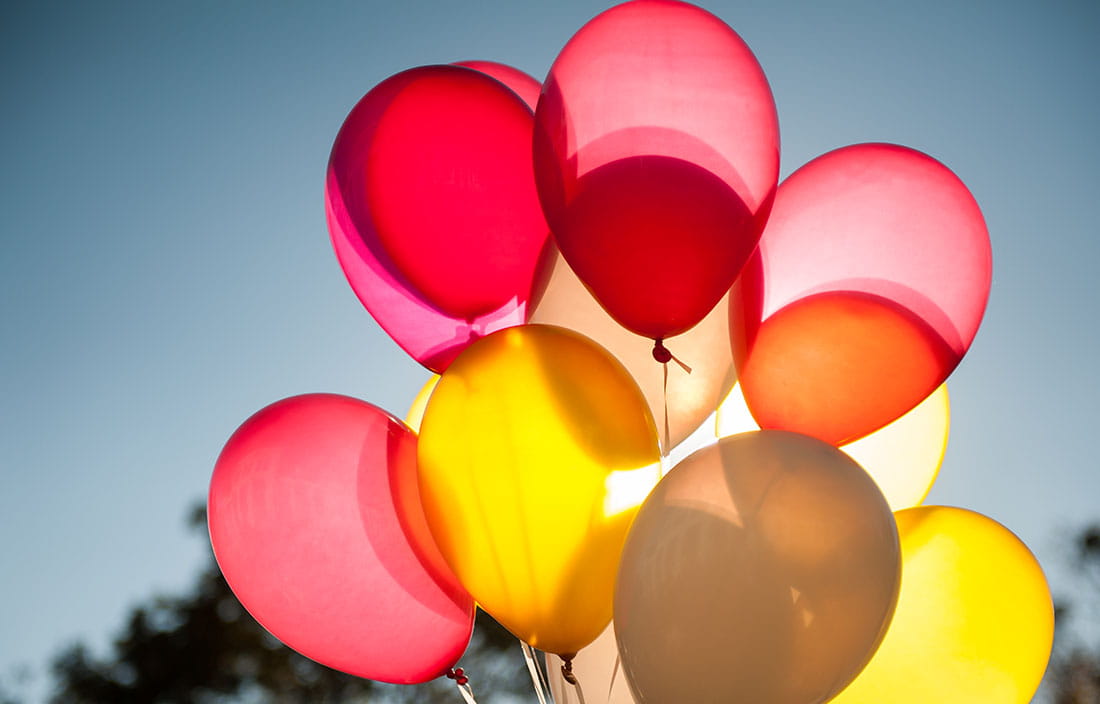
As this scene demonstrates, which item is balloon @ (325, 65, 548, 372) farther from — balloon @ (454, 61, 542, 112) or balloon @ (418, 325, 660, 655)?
balloon @ (454, 61, 542, 112)

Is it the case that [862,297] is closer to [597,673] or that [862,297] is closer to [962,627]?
[962,627]

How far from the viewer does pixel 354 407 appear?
1.99 meters

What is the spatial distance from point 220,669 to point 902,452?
23.4 ft

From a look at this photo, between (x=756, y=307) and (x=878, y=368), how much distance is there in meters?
0.25

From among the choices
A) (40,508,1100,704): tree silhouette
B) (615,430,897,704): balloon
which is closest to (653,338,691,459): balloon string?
(615,430,897,704): balloon

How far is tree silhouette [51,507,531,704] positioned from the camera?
25.2ft

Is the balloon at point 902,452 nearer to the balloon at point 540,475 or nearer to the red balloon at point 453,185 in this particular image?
the balloon at point 540,475

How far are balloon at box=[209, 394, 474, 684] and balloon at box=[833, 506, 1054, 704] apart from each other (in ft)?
2.82

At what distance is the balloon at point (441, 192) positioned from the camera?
1.76m

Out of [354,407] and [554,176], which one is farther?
[354,407]

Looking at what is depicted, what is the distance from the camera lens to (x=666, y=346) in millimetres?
1978

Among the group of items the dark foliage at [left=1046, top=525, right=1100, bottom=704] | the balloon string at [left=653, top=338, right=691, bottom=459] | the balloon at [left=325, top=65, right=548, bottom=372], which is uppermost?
the balloon at [left=325, top=65, right=548, bottom=372]

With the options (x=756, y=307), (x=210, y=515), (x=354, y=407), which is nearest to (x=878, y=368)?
(x=756, y=307)

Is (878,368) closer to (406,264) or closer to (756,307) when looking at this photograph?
(756,307)
